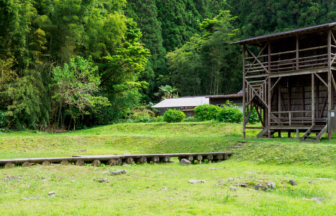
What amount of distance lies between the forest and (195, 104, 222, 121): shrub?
7.49 m

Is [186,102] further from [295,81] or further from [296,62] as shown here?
[296,62]

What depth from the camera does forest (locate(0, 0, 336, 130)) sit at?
2212 centimetres

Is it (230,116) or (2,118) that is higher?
(230,116)

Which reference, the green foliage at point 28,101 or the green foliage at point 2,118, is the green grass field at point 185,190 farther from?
the green foliage at point 2,118

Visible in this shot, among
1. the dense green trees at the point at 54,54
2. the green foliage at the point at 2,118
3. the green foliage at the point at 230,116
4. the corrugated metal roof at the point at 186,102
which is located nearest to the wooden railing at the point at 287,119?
the green foliage at the point at 230,116

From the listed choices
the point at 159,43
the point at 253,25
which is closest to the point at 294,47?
the point at 253,25

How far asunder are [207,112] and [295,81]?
27.5 feet

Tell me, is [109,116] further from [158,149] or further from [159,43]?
[159,43]

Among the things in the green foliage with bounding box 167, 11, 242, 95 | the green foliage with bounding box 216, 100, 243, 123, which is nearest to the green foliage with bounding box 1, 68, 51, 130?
the green foliage with bounding box 216, 100, 243, 123

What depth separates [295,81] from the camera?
60.1 ft

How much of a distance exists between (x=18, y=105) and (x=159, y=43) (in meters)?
30.0

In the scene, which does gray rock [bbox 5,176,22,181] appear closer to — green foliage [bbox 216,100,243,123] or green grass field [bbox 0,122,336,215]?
green grass field [bbox 0,122,336,215]

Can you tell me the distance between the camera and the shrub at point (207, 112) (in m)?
25.2

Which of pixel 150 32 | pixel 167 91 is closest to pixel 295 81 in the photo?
pixel 167 91
